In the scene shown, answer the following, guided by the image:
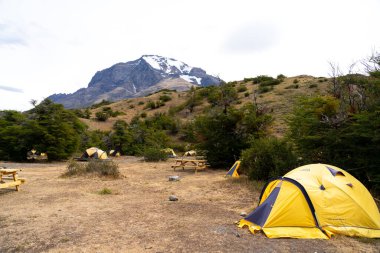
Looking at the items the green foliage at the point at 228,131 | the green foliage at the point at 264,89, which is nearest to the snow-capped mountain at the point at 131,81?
the green foliage at the point at 264,89

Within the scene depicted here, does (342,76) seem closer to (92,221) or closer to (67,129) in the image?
(92,221)

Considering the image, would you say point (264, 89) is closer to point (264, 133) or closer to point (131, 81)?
point (264, 133)

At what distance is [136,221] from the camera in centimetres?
664

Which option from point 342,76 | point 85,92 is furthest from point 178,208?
point 85,92

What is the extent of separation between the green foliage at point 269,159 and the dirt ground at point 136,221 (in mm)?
801

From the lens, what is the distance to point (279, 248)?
507cm

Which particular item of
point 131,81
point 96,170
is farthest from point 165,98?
point 131,81

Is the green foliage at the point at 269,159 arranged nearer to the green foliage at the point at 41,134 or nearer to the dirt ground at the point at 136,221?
the dirt ground at the point at 136,221

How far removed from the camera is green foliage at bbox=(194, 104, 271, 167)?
1578 cm

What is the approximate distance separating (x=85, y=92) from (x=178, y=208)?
6329 inches

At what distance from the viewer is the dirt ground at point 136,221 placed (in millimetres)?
5168

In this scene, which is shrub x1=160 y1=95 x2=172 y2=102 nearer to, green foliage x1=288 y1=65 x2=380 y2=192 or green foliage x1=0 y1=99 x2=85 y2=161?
green foliage x1=0 y1=99 x2=85 y2=161

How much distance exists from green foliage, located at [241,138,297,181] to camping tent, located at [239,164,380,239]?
12.3 feet

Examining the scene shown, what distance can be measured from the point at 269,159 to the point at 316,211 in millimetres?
5005
